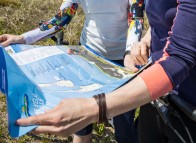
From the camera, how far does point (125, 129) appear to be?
2.43 metres

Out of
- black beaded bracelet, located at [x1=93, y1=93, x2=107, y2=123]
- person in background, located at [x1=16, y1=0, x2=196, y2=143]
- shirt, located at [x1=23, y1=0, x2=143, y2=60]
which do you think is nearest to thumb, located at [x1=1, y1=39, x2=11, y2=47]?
shirt, located at [x1=23, y1=0, x2=143, y2=60]

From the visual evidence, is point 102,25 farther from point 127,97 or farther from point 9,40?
point 127,97

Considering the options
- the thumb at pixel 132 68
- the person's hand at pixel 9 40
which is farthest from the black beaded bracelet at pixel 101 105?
the person's hand at pixel 9 40

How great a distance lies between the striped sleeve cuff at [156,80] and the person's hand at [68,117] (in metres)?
0.18

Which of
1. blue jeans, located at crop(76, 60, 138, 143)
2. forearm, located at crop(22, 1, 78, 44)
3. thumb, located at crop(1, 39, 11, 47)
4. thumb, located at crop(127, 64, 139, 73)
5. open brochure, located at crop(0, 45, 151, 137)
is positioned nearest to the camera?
open brochure, located at crop(0, 45, 151, 137)

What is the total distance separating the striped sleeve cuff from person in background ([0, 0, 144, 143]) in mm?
865

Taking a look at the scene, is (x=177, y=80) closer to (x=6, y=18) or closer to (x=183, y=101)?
(x=183, y=101)

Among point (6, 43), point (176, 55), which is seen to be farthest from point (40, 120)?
point (6, 43)

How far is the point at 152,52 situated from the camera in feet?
4.93

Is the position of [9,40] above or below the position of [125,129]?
above

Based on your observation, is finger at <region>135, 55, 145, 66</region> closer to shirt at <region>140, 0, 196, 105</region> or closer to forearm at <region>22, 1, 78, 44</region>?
shirt at <region>140, 0, 196, 105</region>

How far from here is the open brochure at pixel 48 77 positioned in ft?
4.06

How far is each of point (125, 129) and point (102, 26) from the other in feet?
2.43

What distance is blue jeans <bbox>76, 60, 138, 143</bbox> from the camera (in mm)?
2344
